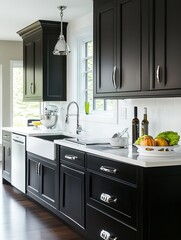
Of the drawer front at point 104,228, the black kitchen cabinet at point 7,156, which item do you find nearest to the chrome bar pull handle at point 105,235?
the drawer front at point 104,228

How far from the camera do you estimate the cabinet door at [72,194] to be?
12.1 ft

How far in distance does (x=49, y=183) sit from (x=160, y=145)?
1.89m

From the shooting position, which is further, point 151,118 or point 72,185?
point 72,185

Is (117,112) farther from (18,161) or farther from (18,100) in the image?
(18,100)

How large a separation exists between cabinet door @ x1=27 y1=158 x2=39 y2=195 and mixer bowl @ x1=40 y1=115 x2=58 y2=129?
0.77 meters

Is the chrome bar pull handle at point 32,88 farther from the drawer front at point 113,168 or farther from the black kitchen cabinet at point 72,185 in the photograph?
the drawer front at point 113,168

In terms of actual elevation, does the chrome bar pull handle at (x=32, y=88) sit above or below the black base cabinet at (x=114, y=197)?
above

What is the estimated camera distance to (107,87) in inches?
152

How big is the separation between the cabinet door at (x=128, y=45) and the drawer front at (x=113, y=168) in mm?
652

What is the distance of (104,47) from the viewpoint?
388cm

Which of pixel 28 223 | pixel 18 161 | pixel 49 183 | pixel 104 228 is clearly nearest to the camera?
pixel 104 228

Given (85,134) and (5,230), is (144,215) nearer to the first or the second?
(5,230)

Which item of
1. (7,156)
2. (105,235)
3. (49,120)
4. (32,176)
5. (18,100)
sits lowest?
(105,235)

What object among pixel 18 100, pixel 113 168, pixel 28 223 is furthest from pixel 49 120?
pixel 113 168
